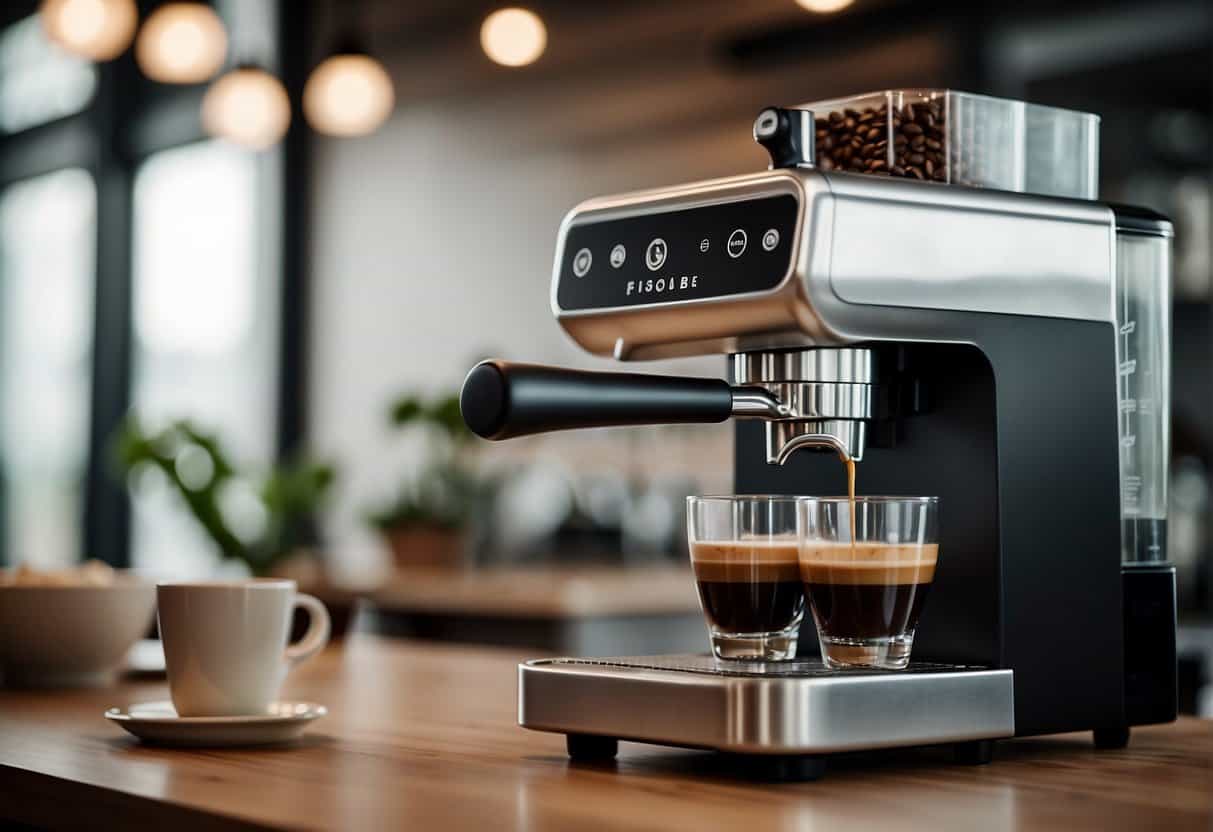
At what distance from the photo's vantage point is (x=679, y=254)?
1.03 meters

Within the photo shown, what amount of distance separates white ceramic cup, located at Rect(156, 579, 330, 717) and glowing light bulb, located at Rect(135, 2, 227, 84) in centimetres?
234

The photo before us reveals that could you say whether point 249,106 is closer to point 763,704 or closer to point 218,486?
point 218,486

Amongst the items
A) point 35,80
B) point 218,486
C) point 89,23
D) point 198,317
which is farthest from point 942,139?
point 35,80

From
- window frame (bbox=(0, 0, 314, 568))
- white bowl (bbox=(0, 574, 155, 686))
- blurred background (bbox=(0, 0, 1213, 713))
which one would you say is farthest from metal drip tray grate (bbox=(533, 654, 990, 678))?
window frame (bbox=(0, 0, 314, 568))

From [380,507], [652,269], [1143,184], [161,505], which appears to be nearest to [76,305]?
[161,505]

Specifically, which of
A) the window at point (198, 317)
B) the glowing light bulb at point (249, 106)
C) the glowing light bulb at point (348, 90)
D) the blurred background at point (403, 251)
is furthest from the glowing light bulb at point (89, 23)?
the window at point (198, 317)

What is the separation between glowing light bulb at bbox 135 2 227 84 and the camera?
324 cm

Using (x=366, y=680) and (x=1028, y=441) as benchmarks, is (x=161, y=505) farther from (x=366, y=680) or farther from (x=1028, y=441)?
(x=1028, y=441)

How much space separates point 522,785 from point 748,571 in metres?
0.19

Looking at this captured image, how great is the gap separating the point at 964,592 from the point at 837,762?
0.14 m

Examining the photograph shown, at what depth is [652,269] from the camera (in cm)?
104

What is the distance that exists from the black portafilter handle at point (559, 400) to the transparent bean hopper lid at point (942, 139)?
226 millimetres

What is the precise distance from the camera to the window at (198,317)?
5770 millimetres

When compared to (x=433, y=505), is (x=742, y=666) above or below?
below
